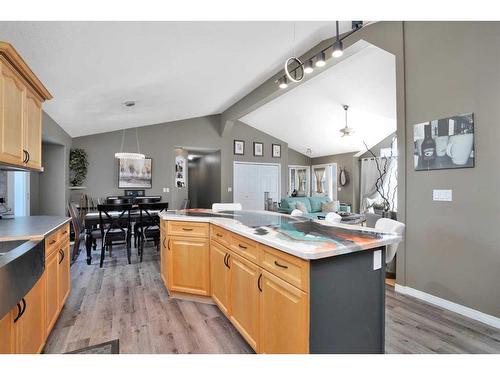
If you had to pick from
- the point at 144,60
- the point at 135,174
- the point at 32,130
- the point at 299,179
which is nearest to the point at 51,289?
the point at 32,130

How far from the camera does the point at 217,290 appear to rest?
215cm

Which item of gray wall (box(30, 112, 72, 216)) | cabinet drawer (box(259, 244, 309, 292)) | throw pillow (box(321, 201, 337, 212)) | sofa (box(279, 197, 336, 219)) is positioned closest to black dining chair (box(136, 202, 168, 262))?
gray wall (box(30, 112, 72, 216))

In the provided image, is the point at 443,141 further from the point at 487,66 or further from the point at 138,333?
the point at 138,333

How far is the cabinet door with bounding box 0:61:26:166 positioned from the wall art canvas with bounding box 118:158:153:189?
423cm

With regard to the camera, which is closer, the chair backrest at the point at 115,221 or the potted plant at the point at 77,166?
the chair backrest at the point at 115,221

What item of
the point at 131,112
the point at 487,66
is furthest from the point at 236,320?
the point at 131,112

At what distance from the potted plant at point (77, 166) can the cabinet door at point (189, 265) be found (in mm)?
4204

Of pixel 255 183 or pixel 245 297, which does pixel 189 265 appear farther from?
pixel 255 183

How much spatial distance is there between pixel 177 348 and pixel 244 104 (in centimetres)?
505

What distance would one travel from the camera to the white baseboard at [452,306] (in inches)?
80.6

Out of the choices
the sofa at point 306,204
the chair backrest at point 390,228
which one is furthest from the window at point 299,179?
the chair backrest at point 390,228

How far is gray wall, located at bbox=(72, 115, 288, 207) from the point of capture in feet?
18.8

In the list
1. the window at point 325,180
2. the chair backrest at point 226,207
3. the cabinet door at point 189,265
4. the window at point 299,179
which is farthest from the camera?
the window at point 299,179

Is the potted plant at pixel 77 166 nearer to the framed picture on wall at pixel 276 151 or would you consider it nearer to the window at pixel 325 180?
the framed picture on wall at pixel 276 151
